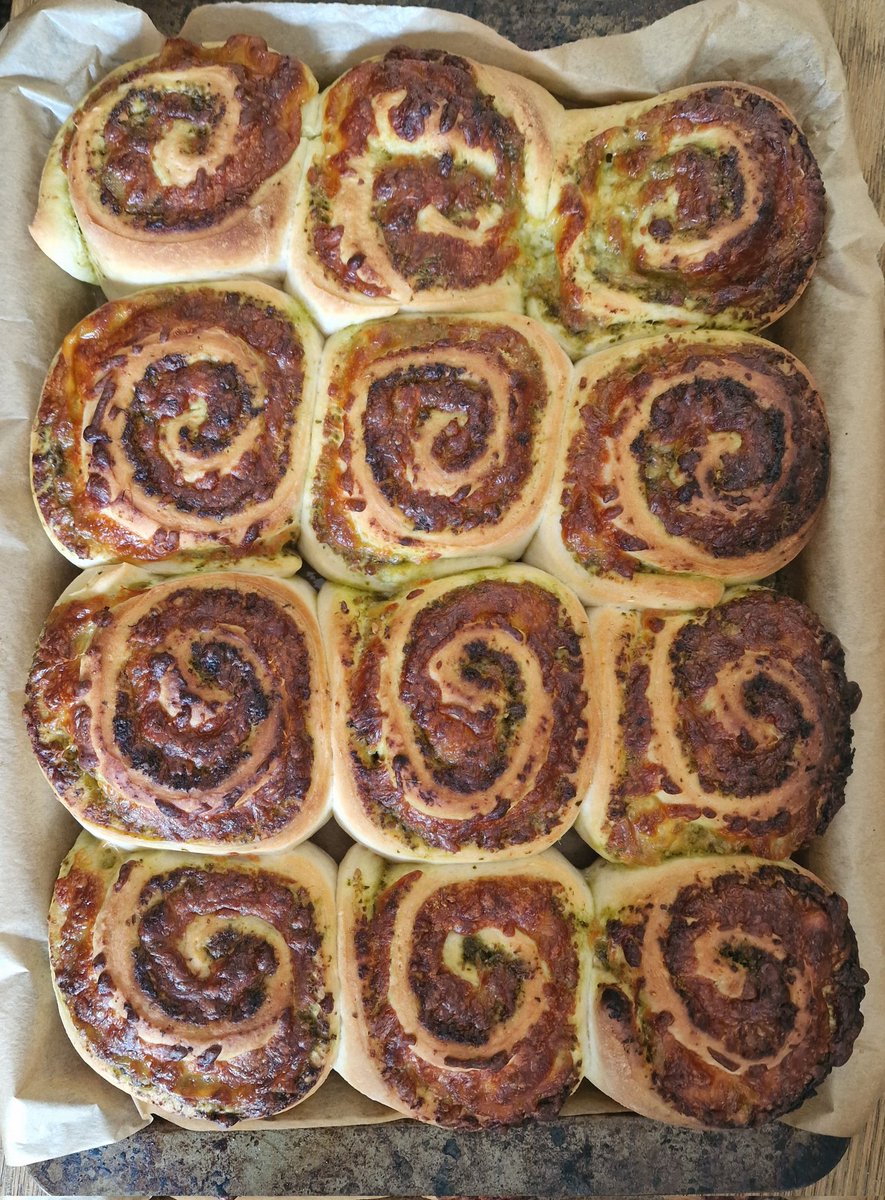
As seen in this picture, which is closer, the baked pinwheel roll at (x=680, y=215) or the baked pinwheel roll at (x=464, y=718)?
the baked pinwheel roll at (x=464, y=718)

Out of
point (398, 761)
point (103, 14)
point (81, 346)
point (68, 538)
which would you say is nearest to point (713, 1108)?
point (398, 761)

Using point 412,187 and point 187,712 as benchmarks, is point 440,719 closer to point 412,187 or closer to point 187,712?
point 187,712

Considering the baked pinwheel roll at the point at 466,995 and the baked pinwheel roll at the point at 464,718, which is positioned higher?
the baked pinwheel roll at the point at 464,718

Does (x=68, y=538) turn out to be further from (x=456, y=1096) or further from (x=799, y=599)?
(x=799, y=599)

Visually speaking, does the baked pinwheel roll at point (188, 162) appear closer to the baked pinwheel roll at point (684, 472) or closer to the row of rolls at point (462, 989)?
the baked pinwheel roll at point (684, 472)

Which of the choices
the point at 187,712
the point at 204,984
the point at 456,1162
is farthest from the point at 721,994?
the point at 187,712

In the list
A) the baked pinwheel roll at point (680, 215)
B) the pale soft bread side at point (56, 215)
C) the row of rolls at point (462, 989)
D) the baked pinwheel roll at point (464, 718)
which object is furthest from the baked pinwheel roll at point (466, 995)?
the pale soft bread side at point (56, 215)
